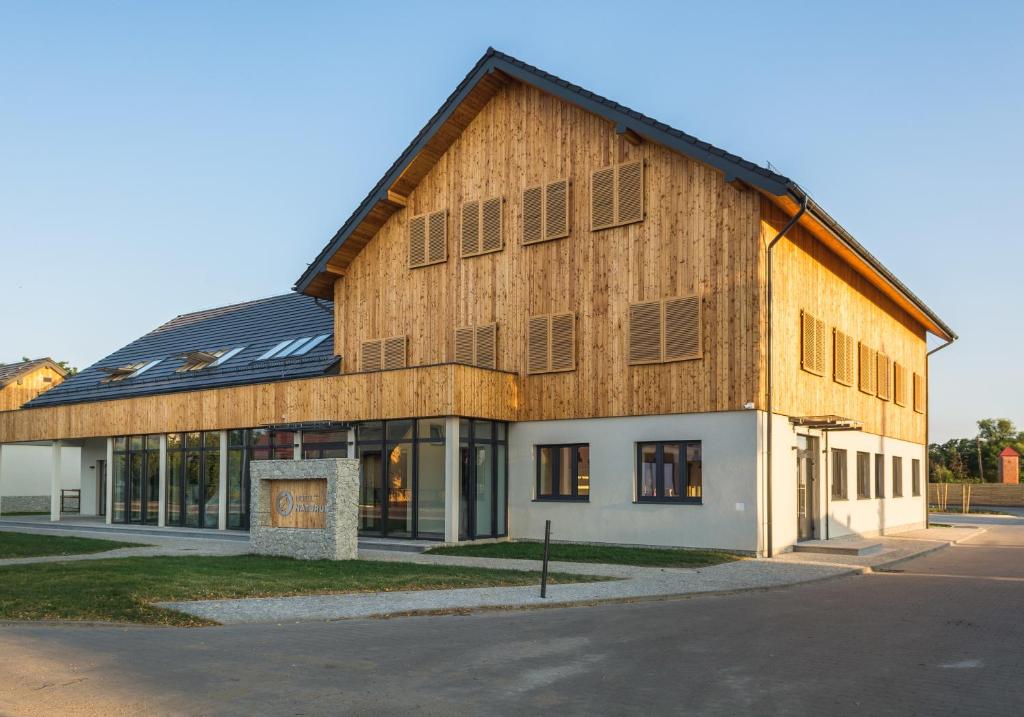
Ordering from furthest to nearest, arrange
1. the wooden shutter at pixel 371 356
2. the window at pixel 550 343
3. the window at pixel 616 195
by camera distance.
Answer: the wooden shutter at pixel 371 356
the window at pixel 550 343
the window at pixel 616 195

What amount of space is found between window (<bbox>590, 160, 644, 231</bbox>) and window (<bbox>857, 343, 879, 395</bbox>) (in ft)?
28.4

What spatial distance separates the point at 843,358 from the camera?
955 inches

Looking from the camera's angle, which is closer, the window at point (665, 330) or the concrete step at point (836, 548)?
the window at point (665, 330)

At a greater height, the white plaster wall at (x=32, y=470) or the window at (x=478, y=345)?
the window at (x=478, y=345)

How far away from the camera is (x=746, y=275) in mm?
19422

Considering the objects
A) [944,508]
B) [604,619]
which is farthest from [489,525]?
[944,508]

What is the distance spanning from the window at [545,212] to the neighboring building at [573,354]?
55mm

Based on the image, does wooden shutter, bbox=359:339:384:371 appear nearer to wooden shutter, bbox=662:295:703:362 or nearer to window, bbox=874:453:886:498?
wooden shutter, bbox=662:295:703:362

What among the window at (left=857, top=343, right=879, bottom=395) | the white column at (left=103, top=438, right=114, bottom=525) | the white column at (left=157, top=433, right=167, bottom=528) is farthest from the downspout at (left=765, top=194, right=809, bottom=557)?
the white column at (left=103, top=438, right=114, bottom=525)

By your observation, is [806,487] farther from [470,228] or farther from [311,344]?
[311,344]

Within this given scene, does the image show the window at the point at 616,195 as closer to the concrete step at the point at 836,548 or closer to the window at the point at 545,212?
the window at the point at 545,212

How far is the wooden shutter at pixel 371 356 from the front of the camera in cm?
2545

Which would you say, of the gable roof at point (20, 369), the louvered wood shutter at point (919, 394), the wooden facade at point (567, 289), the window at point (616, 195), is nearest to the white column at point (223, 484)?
the wooden facade at point (567, 289)

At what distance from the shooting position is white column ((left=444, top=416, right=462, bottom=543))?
2122cm
